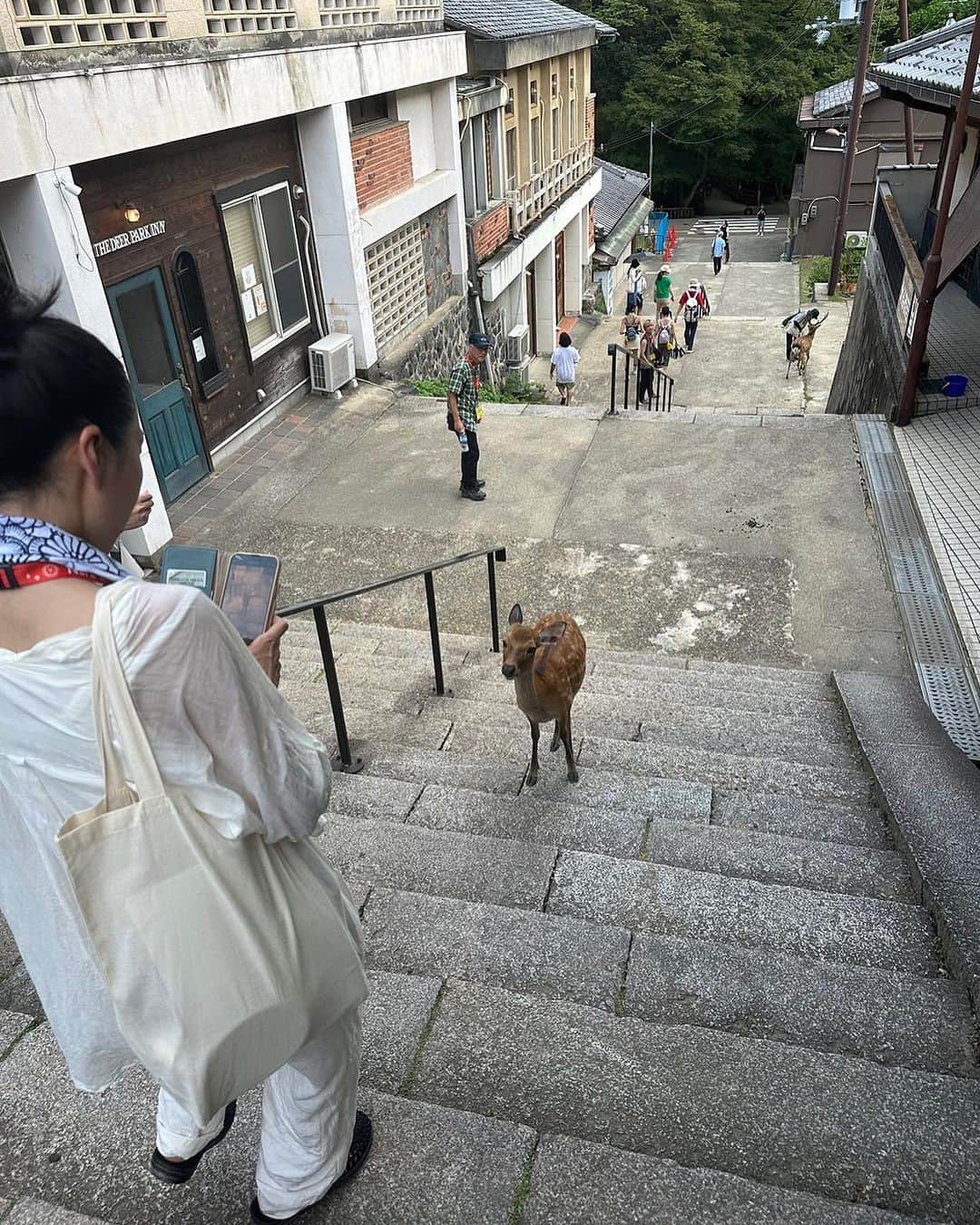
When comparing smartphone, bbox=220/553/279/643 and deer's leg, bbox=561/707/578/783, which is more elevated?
smartphone, bbox=220/553/279/643

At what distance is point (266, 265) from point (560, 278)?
1425 centimetres

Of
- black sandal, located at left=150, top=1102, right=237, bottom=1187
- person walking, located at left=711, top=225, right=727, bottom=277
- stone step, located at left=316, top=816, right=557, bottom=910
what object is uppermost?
black sandal, located at left=150, top=1102, right=237, bottom=1187

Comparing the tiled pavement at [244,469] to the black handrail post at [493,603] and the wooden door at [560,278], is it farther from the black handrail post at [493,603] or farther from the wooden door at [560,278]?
the wooden door at [560,278]

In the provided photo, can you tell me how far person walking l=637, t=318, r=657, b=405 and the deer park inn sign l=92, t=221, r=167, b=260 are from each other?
8.33m

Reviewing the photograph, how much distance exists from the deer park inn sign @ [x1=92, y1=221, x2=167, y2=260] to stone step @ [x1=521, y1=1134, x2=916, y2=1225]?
7.17m

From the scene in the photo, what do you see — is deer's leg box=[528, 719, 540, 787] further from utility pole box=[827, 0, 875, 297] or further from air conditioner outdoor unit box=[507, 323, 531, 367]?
utility pole box=[827, 0, 875, 297]

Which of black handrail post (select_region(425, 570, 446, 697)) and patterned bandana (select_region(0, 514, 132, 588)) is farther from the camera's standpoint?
black handrail post (select_region(425, 570, 446, 697))

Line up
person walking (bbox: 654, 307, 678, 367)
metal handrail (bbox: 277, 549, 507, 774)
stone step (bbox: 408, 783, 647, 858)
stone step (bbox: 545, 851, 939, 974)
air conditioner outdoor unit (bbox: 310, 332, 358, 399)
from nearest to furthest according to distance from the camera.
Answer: stone step (bbox: 545, 851, 939, 974), stone step (bbox: 408, 783, 647, 858), metal handrail (bbox: 277, 549, 507, 774), air conditioner outdoor unit (bbox: 310, 332, 358, 399), person walking (bbox: 654, 307, 678, 367)

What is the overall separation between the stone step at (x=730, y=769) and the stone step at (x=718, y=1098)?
5.77ft

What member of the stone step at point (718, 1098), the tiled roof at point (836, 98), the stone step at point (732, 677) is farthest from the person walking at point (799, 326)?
the stone step at point (718, 1098)

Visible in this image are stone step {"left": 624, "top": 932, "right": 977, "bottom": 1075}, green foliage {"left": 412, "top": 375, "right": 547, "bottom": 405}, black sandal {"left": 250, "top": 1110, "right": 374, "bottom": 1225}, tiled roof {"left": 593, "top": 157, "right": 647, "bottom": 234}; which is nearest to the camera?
black sandal {"left": 250, "top": 1110, "right": 374, "bottom": 1225}

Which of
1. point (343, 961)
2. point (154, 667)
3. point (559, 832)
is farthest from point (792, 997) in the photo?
point (154, 667)

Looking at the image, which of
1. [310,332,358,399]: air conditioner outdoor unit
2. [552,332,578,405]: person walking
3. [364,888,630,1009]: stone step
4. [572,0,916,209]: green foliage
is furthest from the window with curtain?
[572,0,916,209]: green foliage

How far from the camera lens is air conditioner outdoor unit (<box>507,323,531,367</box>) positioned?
17.4 metres
